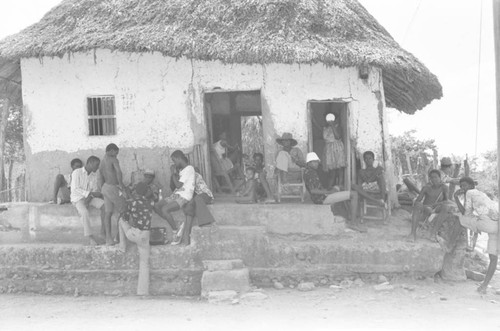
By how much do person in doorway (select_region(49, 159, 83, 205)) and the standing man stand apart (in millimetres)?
702

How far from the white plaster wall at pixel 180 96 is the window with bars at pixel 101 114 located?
132mm

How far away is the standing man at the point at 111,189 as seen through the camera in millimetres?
8719

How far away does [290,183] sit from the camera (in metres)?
9.64

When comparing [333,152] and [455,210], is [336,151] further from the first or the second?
[455,210]

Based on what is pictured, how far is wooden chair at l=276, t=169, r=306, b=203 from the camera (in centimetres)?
955

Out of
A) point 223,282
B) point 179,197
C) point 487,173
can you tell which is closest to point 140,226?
point 179,197

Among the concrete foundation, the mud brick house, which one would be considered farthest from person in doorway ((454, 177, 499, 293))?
the mud brick house

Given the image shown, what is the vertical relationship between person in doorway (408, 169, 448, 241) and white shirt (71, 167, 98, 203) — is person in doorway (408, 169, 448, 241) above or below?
below

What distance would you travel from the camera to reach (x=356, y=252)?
8578 millimetres

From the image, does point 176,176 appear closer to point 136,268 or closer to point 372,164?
point 136,268

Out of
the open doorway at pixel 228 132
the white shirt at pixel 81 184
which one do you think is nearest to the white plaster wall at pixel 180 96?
the open doorway at pixel 228 132

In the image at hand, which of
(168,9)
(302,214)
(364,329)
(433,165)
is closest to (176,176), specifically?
(302,214)

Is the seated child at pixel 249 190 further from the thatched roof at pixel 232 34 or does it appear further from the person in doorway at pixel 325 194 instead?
the thatched roof at pixel 232 34

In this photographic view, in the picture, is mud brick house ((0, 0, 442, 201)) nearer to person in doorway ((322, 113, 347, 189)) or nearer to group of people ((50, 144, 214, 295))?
person in doorway ((322, 113, 347, 189))
